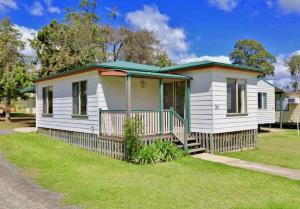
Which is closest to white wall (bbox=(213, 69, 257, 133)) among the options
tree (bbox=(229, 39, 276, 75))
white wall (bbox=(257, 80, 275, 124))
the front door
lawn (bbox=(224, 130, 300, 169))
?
lawn (bbox=(224, 130, 300, 169))

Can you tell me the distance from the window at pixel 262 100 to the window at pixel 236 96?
8967 mm

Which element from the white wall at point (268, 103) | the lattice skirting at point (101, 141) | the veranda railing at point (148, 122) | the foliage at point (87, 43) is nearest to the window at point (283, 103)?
the white wall at point (268, 103)

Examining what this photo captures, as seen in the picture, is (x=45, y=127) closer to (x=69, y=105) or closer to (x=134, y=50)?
A: (x=69, y=105)

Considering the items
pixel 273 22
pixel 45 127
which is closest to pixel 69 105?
pixel 45 127

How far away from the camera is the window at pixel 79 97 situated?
12.8 meters

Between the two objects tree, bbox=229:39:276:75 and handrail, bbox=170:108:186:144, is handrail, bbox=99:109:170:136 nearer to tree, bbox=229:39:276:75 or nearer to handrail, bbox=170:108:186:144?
handrail, bbox=170:108:186:144

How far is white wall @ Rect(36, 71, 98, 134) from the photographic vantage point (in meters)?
12.1

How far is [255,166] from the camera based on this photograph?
950cm

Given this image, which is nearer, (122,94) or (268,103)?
(122,94)

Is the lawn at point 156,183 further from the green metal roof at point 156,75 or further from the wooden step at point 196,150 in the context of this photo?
the green metal roof at point 156,75

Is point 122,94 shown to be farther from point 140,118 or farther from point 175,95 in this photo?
point 140,118

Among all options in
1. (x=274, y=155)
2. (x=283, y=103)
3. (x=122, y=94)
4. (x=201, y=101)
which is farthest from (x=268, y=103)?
(x=122, y=94)

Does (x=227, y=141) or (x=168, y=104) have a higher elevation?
(x=168, y=104)

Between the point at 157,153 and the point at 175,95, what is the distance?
154 inches
